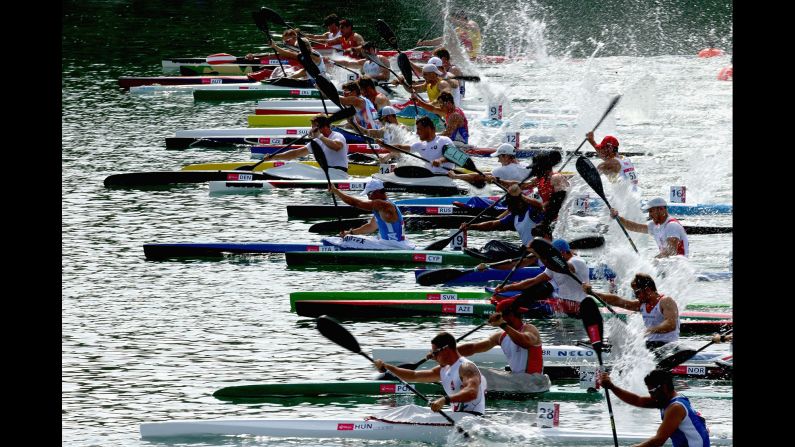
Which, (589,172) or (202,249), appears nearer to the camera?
(589,172)

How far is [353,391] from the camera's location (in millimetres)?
12344

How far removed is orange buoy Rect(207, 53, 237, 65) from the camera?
3204cm

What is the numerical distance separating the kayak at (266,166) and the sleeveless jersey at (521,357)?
376 inches

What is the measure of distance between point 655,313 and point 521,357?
56.0 inches

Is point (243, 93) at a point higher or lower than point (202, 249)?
higher

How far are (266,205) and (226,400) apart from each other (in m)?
8.04

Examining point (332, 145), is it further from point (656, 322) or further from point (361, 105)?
point (656, 322)

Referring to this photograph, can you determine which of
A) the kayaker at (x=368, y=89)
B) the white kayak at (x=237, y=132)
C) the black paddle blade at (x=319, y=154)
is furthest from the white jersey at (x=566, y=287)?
the white kayak at (x=237, y=132)

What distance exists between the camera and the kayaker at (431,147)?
19422 mm

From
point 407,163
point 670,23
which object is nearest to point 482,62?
point 670,23

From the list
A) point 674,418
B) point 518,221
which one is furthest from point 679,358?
point 518,221

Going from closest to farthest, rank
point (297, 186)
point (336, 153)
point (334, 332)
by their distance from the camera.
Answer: point (334, 332) < point (336, 153) < point (297, 186)

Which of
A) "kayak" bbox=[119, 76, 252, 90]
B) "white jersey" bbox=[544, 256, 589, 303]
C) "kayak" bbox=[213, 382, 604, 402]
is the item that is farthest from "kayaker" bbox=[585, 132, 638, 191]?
"kayak" bbox=[119, 76, 252, 90]
